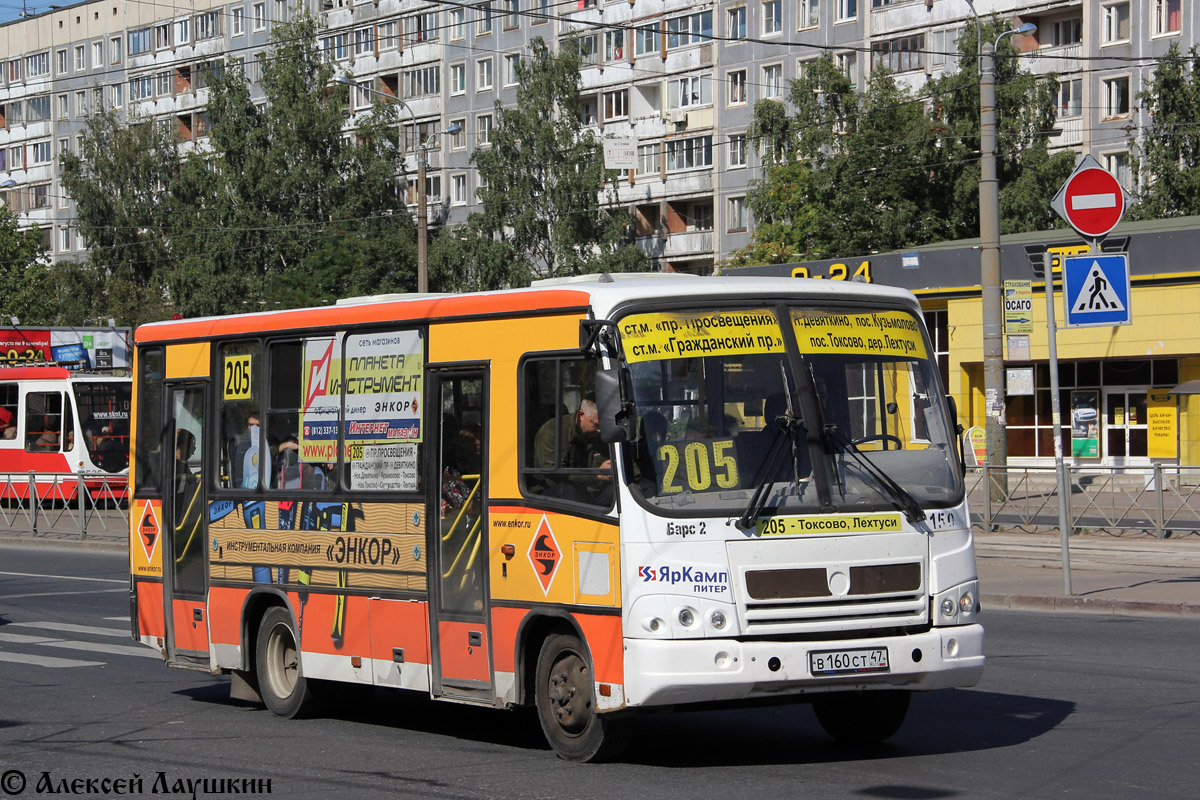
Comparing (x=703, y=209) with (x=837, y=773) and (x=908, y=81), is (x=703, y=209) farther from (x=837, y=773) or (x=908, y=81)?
(x=837, y=773)

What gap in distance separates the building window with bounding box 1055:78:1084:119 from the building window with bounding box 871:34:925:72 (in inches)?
210

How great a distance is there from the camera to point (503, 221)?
64.7 metres

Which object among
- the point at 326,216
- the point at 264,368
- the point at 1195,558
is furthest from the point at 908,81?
the point at 264,368

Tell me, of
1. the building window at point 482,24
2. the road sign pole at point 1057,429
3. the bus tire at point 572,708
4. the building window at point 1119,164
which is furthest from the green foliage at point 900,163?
the bus tire at point 572,708

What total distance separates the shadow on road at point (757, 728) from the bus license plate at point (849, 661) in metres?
0.71

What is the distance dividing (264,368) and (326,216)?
2390 inches

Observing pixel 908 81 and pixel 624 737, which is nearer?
pixel 624 737

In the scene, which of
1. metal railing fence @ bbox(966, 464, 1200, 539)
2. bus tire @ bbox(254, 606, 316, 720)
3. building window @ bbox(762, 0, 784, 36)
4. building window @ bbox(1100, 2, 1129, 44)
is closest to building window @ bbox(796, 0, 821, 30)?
building window @ bbox(762, 0, 784, 36)

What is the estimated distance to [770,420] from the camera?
858cm

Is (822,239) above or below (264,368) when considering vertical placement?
above

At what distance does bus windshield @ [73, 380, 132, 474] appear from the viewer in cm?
3947

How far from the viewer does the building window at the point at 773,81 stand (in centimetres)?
6388

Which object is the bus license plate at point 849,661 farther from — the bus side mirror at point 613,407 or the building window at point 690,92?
the building window at point 690,92

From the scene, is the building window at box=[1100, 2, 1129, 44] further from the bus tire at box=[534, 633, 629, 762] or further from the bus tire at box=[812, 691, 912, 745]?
the bus tire at box=[534, 633, 629, 762]
